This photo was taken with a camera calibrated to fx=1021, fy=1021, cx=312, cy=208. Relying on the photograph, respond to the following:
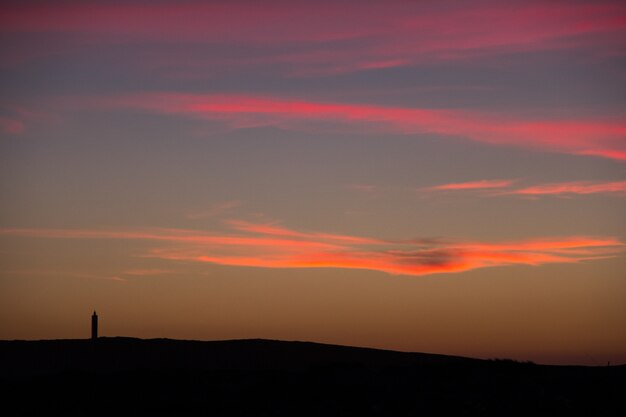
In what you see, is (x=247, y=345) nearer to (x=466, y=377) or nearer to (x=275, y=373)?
(x=275, y=373)

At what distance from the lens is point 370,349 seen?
93.1 feet

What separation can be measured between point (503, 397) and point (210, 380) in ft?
18.4

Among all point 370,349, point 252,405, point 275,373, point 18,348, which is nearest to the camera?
point 252,405

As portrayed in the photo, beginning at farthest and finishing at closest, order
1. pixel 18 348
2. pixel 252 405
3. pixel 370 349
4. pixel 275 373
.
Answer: pixel 370 349 < pixel 18 348 < pixel 275 373 < pixel 252 405

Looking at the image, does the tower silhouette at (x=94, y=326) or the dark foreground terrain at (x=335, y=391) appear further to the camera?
the tower silhouette at (x=94, y=326)

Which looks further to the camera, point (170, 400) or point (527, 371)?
point (527, 371)

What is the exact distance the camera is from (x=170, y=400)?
18969 millimetres

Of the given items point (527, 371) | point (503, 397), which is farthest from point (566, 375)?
point (503, 397)

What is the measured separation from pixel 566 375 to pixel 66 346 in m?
12.5

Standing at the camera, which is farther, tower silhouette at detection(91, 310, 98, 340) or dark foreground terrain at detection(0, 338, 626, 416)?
tower silhouette at detection(91, 310, 98, 340)

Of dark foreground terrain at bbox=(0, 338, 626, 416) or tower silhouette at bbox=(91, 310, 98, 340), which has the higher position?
tower silhouette at bbox=(91, 310, 98, 340)

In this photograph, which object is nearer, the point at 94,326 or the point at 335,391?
the point at 335,391

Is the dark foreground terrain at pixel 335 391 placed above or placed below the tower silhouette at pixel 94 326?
below

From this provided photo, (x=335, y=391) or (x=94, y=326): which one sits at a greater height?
(x=94, y=326)
